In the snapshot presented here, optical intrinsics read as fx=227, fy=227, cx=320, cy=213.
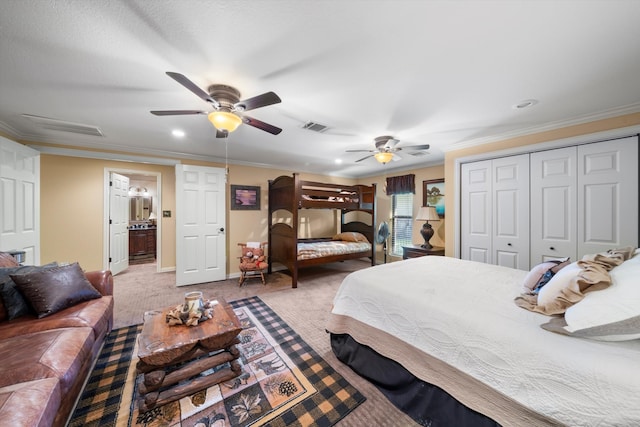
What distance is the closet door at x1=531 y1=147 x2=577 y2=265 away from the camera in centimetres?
250

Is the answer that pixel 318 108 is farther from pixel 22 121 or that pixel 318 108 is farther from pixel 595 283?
pixel 22 121

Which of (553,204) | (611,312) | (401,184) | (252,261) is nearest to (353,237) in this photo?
(401,184)

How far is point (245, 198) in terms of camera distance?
4.62 metres

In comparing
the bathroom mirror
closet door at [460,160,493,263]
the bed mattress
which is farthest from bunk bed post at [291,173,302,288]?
the bathroom mirror

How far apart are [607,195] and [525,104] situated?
131cm

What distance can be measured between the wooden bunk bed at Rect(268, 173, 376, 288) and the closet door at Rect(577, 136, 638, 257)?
3081 mm

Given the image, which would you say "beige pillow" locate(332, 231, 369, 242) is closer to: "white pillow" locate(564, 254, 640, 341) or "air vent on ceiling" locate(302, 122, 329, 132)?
"air vent on ceiling" locate(302, 122, 329, 132)

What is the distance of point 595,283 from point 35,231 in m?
5.27

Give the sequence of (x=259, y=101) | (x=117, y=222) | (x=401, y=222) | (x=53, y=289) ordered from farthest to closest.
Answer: (x=401, y=222)
(x=117, y=222)
(x=53, y=289)
(x=259, y=101)

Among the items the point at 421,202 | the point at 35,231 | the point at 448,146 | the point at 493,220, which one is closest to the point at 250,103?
the point at 448,146

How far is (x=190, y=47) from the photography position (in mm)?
1412

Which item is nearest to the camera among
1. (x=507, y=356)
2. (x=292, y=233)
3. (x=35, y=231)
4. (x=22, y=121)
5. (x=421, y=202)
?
(x=507, y=356)

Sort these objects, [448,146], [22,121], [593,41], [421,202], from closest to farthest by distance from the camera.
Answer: [593,41] < [22,121] < [448,146] < [421,202]

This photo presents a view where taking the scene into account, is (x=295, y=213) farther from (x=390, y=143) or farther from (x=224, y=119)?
(x=224, y=119)
